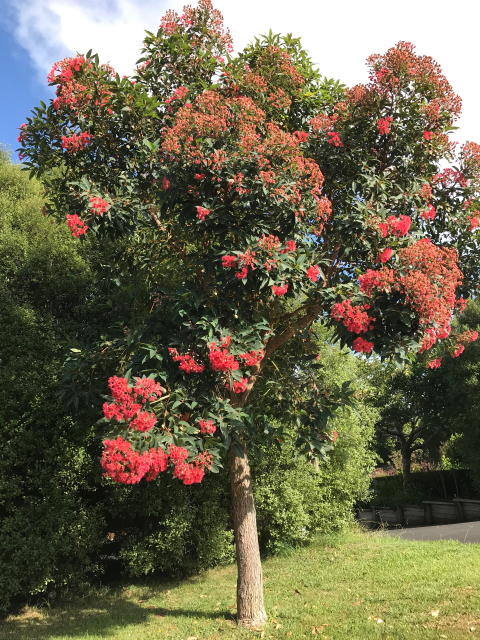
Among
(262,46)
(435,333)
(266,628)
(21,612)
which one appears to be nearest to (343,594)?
(266,628)

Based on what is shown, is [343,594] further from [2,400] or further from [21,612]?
[2,400]

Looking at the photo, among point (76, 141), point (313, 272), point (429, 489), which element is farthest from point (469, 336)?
point (429, 489)

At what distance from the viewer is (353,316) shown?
5.28 meters

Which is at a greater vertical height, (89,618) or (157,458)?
(157,458)

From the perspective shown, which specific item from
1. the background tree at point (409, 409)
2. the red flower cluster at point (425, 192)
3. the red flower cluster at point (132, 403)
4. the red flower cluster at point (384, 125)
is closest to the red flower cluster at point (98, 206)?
the red flower cluster at point (132, 403)

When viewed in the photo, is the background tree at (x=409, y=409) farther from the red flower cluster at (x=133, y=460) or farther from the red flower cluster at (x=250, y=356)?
the red flower cluster at (x=133, y=460)

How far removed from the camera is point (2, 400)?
27.9 ft

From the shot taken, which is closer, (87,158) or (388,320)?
(388,320)

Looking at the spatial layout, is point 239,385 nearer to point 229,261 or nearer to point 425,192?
point 229,261

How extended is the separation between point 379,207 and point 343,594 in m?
5.64

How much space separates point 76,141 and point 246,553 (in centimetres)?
588

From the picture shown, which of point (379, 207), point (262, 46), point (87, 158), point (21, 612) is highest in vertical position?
point (262, 46)

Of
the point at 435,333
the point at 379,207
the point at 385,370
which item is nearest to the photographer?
the point at 435,333

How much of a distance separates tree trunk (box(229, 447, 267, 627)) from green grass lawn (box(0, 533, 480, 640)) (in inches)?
9.6
